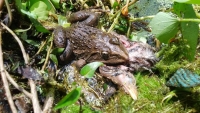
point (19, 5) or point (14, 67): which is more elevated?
point (19, 5)

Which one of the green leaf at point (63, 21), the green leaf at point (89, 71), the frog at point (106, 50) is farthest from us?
the green leaf at point (63, 21)

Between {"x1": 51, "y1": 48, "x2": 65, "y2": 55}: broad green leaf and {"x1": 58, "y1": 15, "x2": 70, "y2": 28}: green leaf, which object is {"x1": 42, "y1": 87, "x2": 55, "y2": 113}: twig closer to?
{"x1": 51, "y1": 48, "x2": 65, "y2": 55}: broad green leaf

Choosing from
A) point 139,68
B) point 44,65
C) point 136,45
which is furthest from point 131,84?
point 44,65

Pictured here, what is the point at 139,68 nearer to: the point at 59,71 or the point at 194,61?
the point at 194,61

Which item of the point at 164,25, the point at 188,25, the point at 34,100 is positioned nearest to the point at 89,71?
the point at 34,100

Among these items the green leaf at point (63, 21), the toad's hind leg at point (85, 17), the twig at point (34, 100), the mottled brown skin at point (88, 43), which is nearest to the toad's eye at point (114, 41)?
the mottled brown skin at point (88, 43)

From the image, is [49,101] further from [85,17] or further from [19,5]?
A: [85,17]

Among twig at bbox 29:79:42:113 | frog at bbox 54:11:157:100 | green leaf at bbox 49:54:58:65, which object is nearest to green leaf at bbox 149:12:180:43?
frog at bbox 54:11:157:100

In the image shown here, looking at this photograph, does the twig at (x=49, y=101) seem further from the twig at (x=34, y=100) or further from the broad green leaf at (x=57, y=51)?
the broad green leaf at (x=57, y=51)
